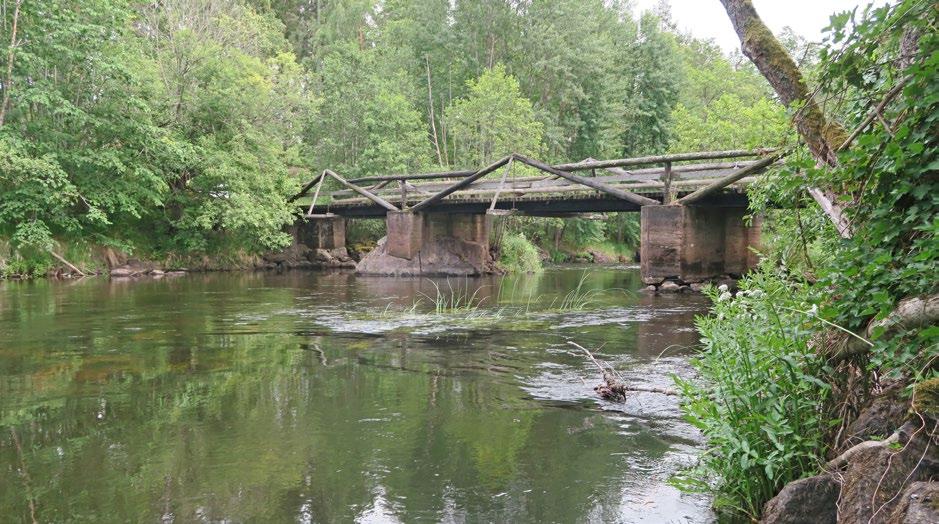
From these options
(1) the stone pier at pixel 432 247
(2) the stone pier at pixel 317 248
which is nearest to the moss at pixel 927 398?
(1) the stone pier at pixel 432 247

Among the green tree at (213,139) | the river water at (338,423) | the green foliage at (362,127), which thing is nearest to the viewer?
the river water at (338,423)

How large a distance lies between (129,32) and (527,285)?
18864 millimetres

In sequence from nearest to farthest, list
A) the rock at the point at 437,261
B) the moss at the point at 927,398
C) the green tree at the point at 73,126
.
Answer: the moss at the point at 927,398 → the green tree at the point at 73,126 → the rock at the point at 437,261

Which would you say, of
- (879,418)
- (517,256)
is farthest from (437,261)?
(879,418)

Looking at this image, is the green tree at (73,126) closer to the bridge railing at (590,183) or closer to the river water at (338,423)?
the bridge railing at (590,183)

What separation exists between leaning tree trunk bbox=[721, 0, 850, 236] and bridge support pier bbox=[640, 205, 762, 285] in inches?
509

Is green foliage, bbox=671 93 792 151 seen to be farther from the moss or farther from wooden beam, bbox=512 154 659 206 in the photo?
the moss

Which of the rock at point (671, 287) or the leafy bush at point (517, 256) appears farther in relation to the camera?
the leafy bush at point (517, 256)

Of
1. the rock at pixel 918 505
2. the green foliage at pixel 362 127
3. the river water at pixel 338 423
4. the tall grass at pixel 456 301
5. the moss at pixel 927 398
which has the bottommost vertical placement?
the river water at pixel 338 423

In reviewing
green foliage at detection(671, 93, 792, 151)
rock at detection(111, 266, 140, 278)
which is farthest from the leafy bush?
rock at detection(111, 266, 140, 278)

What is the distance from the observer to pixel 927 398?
120 inches

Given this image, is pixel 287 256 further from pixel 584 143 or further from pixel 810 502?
pixel 810 502

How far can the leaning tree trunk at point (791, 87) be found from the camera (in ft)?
14.6

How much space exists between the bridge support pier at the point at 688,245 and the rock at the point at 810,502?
593 inches
